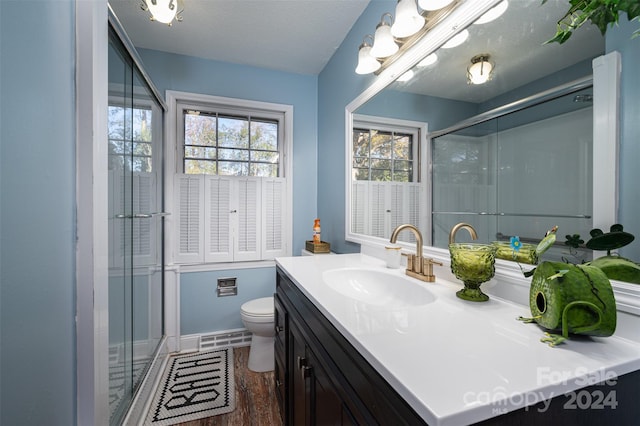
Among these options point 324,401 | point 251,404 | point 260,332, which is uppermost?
point 324,401

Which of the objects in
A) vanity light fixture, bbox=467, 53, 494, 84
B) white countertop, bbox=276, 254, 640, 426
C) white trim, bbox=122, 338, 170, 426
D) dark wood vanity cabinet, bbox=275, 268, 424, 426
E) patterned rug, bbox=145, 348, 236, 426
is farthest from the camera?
patterned rug, bbox=145, 348, 236, 426

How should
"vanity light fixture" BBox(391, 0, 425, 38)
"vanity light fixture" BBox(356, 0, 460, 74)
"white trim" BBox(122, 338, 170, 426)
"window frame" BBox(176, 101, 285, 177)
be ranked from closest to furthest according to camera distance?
"vanity light fixture" BBox(356, 0, 460, 74)
"vanity light fixture" BBox(391, 0, 425, 38)
"white trim" BBox(122, 338, 170, 426)
"window frame" BBox(176, 101, 285, 177)

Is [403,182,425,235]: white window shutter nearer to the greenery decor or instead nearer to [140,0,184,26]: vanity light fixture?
the greenery decor

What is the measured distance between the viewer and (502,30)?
858mm

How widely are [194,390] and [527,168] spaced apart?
6.78ft

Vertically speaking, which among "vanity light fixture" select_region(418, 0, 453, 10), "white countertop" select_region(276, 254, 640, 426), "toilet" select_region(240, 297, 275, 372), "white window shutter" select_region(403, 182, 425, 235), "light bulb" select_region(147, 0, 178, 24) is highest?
"light bulb" select_region(147, 0, 178, 24)

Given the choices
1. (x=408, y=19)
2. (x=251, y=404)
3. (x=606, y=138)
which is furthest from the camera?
(x=251, y=404)

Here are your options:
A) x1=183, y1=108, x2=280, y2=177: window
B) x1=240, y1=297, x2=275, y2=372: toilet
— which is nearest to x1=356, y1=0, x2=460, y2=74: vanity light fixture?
x1=183, y1=108, x2=280, y2=177: window

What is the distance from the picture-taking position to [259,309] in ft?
6.35

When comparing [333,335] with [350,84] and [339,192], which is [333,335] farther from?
[350,84]

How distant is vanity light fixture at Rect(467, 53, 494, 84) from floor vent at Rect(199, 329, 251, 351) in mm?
2339

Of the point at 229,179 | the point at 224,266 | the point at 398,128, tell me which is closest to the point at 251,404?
the point at 224,266

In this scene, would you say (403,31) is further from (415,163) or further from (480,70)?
(415,163)

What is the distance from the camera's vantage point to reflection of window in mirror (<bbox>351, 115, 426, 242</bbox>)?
127cm
